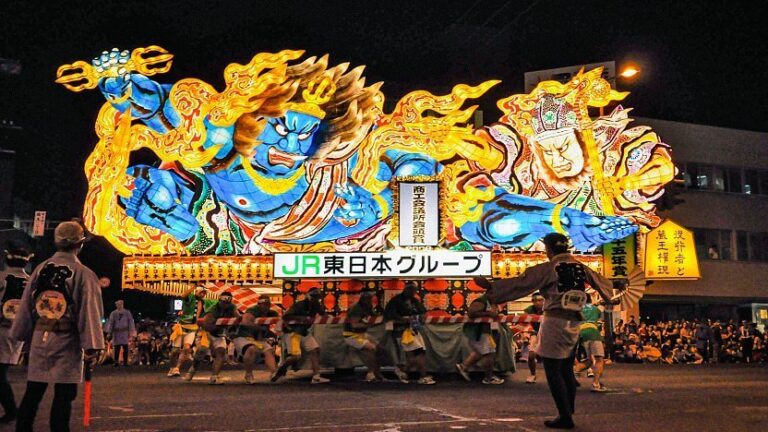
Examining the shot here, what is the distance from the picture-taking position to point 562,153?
2323 cm

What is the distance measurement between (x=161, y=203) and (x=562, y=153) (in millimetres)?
11700

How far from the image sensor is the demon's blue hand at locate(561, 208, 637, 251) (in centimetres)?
2244

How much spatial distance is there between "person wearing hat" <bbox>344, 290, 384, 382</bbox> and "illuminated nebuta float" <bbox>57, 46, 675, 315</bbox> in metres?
7.25

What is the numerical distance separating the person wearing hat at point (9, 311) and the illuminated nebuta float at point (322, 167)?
13.6 metres

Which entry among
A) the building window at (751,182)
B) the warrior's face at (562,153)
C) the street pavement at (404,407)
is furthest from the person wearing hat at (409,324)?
the building window at (751,182)

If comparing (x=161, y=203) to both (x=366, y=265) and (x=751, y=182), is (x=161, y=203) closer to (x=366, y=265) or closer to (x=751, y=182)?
(x=366, y=265)

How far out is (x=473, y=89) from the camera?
2203 cm

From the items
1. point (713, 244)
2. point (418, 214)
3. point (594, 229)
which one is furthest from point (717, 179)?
point (418, 214)

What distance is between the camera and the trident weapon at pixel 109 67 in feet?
70.5

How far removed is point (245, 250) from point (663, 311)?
796 inches

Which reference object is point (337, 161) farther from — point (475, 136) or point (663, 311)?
point (663, 311)

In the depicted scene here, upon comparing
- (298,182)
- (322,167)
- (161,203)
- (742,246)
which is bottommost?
(161,203)

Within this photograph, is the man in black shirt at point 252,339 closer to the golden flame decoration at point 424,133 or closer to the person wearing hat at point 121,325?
the person wearing hat at point 121,325

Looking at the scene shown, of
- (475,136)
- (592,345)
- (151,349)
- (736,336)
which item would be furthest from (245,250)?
(736,336)
